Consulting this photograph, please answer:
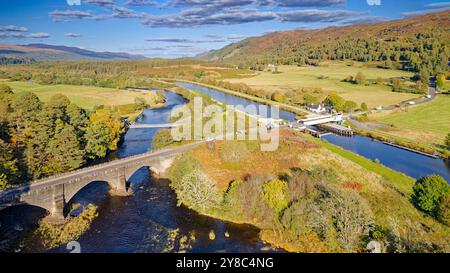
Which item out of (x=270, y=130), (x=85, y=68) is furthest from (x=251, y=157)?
(x=85, y=68)

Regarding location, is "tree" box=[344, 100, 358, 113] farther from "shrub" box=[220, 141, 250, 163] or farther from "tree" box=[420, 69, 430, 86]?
"shrub" box=[220, 141, 250, 163]

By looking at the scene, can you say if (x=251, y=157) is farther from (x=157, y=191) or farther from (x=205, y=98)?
(x=205, y=98)

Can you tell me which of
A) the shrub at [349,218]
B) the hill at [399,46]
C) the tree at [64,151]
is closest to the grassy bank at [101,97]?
the tree at [64,151]

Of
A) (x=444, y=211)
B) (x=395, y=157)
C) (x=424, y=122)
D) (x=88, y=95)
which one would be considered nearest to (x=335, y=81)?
(x=424, y=122)

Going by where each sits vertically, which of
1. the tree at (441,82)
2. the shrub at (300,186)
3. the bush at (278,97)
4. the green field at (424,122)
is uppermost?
the tree at (441,82)

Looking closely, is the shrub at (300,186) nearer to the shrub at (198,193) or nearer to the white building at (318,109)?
the shrub at (198,193)
